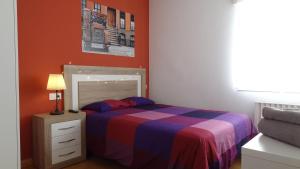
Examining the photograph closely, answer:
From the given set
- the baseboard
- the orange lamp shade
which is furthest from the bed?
the baseboard

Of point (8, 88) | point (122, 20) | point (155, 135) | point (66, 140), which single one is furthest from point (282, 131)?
point (122, 20)

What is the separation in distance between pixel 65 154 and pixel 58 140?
207 mm

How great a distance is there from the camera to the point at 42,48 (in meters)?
2.84

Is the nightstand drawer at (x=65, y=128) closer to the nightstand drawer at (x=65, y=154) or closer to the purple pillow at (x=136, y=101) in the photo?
the nightstand drawer at (x=65, y=154)

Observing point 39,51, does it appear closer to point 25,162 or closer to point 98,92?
point 98,92

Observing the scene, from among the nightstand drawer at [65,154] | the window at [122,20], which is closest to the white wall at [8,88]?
the nightstand drawer at [65,154]

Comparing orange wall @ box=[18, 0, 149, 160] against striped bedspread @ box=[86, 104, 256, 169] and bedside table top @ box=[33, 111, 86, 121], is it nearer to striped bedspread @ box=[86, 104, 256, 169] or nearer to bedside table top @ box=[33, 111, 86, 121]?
bedside table top @ box=[33, 111, 86, 121]

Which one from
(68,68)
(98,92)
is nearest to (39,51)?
(68,68)

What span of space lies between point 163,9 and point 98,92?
203cm

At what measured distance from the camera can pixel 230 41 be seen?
135 inches

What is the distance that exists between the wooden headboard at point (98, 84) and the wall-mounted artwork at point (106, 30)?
0.32 meters

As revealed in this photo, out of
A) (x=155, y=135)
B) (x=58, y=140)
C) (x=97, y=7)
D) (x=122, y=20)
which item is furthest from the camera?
(x=122, y=20)

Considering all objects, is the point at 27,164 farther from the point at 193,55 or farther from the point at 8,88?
the point at 193,55

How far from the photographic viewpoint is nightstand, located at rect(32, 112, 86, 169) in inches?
99.6
